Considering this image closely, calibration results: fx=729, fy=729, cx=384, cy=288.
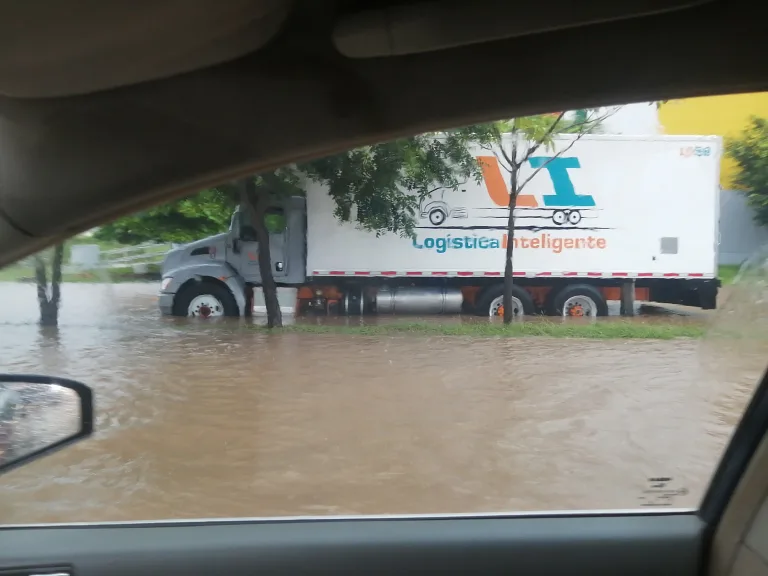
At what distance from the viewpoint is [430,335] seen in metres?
4.18

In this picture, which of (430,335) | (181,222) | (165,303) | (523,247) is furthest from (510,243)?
(181,222)

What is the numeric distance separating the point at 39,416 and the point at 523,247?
10.2 feet

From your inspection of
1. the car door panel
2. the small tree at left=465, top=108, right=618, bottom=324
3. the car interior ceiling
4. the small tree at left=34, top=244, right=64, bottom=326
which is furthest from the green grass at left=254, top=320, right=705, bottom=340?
the car interior ceiling

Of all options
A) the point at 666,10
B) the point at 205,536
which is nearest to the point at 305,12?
the point at 666,10

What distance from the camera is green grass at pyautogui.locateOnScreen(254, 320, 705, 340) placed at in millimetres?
3846

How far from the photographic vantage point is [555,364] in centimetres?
381

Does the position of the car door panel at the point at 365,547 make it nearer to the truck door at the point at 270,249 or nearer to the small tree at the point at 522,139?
the small tree at the point at 522,139

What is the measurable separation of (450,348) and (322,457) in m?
1.08

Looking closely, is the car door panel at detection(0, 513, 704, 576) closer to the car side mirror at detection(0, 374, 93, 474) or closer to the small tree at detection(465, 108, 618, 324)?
the car side mirror at detection(0, 374, 93, 474)

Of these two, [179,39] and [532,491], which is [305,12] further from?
[532,491]

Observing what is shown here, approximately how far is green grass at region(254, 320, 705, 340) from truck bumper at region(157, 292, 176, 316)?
1.68 feet

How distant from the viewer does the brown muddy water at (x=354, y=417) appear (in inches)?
112

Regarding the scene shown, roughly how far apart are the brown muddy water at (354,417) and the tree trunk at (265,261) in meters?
0.14

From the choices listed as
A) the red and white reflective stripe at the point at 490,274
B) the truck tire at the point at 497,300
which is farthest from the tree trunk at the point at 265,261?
the truck tire at the point at 497,300
